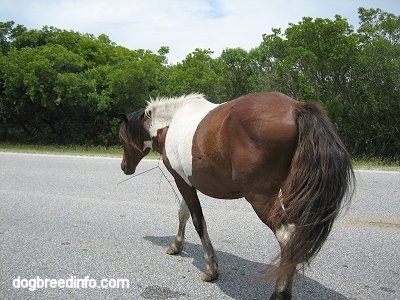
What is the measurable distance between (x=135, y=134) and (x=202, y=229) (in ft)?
4.61

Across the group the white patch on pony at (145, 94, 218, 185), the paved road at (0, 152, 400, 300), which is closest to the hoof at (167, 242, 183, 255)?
the paved road at (0, 152, 400, 300)

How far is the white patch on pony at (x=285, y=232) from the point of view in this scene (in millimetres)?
2621

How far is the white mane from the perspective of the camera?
4023 millimetres

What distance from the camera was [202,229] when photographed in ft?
12.1

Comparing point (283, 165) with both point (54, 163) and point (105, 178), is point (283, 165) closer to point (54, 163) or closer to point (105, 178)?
point (105, 178)

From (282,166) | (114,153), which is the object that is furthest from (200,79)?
(282,166)

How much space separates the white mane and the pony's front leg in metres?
0.71

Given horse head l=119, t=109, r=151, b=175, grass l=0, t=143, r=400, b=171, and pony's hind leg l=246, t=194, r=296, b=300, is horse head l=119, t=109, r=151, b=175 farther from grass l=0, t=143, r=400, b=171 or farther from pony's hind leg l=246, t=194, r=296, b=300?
grass l=0, t=143, r=400, b=171

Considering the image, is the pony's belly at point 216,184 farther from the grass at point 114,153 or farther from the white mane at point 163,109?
the grass at point 114,153

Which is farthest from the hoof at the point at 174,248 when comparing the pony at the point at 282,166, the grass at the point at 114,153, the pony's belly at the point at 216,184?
the grass at the point at 114,153

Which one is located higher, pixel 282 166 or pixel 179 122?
pixel 179 122

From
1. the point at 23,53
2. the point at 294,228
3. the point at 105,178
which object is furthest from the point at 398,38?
the point at 23,53

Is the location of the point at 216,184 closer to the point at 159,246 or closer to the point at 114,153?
the point at 159,246

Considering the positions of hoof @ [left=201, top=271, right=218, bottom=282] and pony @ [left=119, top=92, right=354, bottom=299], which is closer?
pony @ [left=119, top=92, right=354, bottom=299]
